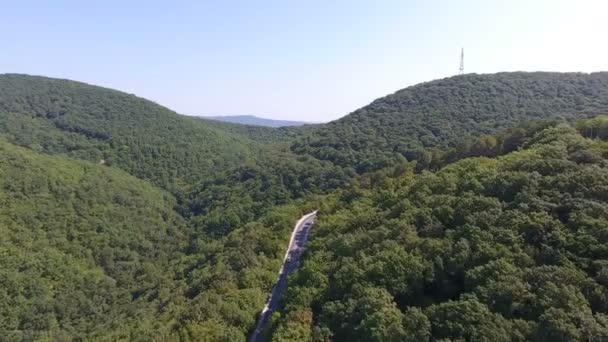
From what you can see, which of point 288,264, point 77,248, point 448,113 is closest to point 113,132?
point 77,248

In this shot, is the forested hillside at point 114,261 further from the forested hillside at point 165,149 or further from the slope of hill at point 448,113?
the slope of hill at point 448,113

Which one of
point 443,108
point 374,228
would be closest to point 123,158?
point 443,108

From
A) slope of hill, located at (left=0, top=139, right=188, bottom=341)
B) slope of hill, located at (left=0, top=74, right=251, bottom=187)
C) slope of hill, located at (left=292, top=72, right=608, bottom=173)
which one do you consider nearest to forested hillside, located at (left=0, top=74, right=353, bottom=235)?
slope of hill, located at (left=0, top=74, right=251, bottom=187)

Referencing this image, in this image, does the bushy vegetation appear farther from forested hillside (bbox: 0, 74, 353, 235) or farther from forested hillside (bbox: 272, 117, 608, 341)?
forested hillside (bbox: 0, 74, 353, 235)

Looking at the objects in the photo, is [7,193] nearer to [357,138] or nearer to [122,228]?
[122,228]

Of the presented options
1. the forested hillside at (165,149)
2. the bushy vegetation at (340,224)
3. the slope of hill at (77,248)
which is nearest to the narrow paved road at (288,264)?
the bushy vegetation at (340,224)

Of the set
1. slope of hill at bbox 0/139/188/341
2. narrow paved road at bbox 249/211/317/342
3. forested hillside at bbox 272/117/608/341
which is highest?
forested hillside at bbox 272/117/608/341
